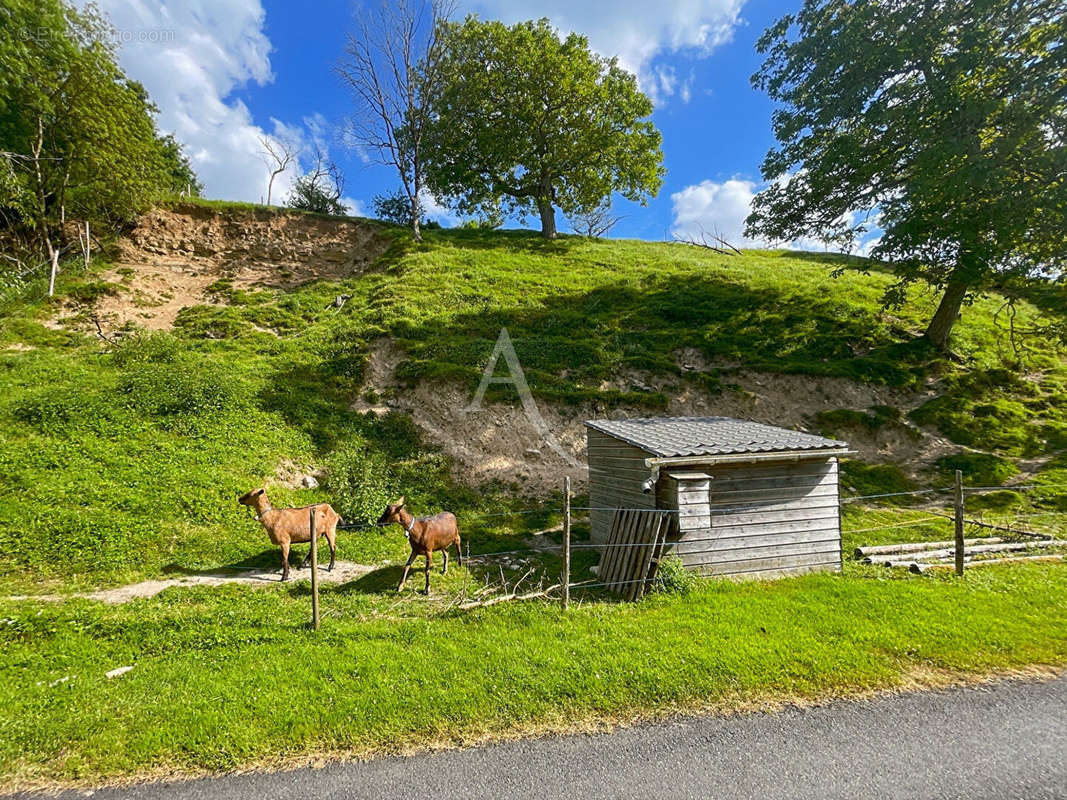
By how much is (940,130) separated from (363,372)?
83.2 ft

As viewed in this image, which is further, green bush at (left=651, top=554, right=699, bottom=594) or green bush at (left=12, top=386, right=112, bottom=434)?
green bush at (left=12, top=386, right=112, bottom=434)

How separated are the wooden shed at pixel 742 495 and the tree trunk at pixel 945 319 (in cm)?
1803

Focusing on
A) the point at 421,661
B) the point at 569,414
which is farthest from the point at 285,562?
the point at 569,414

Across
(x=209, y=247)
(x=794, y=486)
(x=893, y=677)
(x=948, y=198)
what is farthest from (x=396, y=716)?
(x=209, y=247)

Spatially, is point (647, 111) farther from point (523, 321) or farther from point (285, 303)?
point (285, 303)

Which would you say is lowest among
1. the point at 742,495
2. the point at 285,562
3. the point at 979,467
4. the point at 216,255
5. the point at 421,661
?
the point at 421,661

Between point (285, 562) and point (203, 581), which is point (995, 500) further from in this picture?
point (203, 581)

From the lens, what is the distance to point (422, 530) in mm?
9414

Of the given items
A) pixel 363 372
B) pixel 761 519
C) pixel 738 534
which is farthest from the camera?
pixel 363 372

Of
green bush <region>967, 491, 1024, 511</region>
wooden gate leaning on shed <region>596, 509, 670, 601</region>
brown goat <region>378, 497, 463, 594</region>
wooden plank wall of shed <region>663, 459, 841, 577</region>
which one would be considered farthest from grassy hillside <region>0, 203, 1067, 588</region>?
wooden plank wall of shed <region>663, 459, 841, 577</region>

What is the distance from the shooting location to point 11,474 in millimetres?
10398

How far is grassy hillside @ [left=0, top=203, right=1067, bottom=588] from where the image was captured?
10.5 meters

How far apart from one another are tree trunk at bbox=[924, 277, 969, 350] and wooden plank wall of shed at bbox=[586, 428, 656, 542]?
21.0 m

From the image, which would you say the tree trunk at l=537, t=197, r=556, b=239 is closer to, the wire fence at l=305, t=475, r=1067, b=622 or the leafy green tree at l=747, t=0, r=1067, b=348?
the leafy green tree at l=747, t=0, r=1067, b=348
